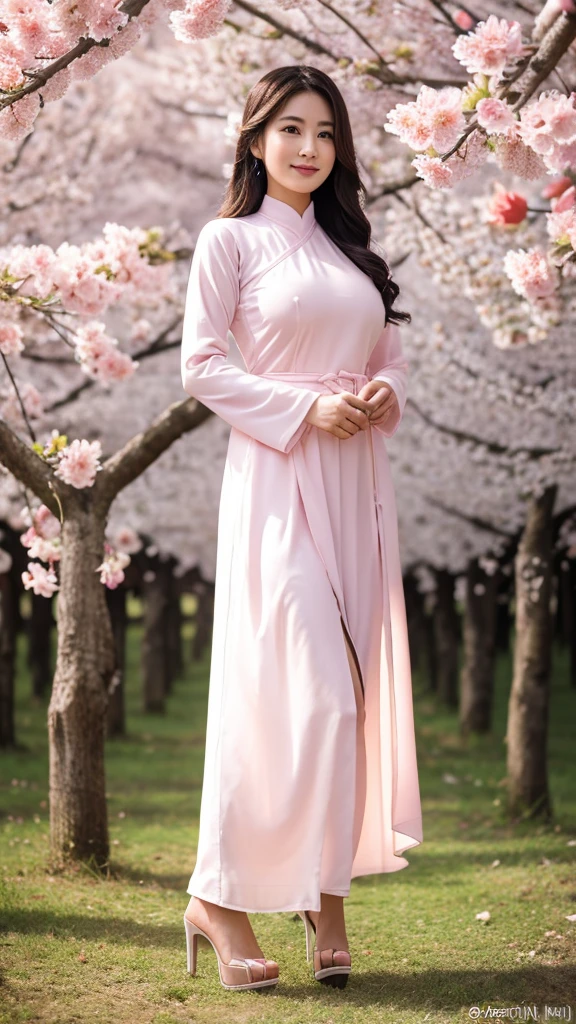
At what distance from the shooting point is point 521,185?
392 inches

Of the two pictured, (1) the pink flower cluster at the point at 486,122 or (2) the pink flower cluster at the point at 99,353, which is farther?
(2) the pink flower cluster at the point at 99,353

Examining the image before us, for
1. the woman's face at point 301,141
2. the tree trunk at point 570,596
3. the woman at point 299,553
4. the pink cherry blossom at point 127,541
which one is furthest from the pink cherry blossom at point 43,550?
the tree trunk at point 570,596

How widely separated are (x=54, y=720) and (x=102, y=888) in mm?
800

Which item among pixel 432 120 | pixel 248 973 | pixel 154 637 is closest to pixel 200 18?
pixel 432 120

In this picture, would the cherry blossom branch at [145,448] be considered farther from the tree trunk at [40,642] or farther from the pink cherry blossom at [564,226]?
the tree trunk at [40,642]

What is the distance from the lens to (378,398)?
146 inches

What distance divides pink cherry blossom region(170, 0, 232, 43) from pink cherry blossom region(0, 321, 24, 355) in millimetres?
1515

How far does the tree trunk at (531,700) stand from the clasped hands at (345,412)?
5.04m

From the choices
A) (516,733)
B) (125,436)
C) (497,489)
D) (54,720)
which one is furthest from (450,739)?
(54,720)

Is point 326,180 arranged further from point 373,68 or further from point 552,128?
point 373,68

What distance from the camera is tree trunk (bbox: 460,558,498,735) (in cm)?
1447

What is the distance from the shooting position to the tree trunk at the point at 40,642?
1758 cm

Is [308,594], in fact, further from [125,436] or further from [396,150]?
[125,436]

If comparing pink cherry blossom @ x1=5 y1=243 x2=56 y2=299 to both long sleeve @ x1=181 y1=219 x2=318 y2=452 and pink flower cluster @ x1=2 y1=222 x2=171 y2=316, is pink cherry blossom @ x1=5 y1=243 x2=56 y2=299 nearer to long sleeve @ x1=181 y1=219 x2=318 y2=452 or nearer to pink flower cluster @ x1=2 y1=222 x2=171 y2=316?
pink flower cluster @ x1=2 y1=222 x2=171 y2=316
